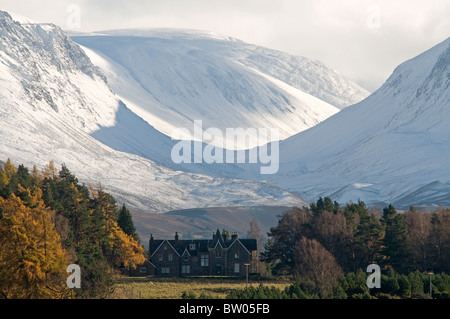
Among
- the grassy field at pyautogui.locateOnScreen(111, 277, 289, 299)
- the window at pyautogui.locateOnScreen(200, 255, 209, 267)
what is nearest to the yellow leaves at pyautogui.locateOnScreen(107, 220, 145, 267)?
the grassy field at pyautogui.locateOnScreen(111, 277, 289, 299)

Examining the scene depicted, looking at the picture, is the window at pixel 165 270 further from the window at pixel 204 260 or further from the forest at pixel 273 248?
the window at pixel 204 260

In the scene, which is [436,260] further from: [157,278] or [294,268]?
[157,278]

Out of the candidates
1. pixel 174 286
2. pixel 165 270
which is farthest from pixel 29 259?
pixel 165 270

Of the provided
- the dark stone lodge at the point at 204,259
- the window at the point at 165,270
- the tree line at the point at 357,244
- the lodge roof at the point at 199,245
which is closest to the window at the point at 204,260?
the dark stone lodge at the point at 204,259

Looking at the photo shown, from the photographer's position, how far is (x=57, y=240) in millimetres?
103750

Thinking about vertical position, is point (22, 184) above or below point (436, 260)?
above

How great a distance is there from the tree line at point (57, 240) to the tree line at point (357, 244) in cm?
A: 2266

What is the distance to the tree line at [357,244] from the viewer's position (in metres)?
130

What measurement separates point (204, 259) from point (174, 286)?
2499cm
